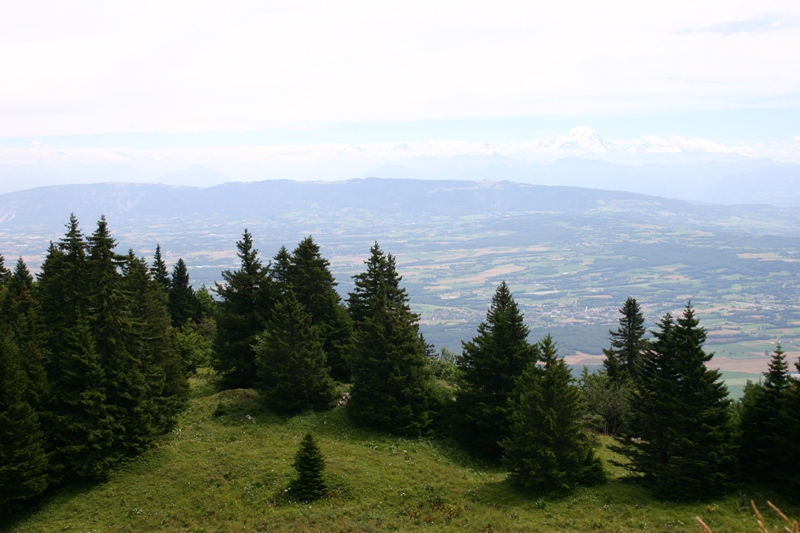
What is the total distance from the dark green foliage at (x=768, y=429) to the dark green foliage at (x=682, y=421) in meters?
1.63

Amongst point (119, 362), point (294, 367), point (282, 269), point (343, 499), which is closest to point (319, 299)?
point (282, 269)

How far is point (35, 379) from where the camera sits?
34438 mm

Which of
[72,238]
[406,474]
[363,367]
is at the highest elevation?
[72,238]

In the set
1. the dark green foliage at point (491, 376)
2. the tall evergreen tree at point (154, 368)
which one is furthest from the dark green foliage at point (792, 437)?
the tall evergreen tree at point (154, 368)

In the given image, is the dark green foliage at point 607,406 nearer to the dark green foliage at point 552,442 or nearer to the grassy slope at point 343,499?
the grassy slope at point 343,499

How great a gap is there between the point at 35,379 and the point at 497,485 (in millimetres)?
28818

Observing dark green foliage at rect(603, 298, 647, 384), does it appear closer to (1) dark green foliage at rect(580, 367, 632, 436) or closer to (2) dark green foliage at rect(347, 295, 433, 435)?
(1) dark green foliage at rect(580, 367, 632, 436)

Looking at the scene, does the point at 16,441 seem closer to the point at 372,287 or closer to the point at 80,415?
the point at 80,415

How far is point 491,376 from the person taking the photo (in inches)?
1657

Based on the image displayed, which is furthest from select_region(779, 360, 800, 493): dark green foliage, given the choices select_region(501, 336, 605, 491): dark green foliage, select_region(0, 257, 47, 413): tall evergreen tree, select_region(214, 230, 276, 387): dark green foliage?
select_region(0, 257, 47, 413): tall evergreen tree

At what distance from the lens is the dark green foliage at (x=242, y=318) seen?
51.5 metres

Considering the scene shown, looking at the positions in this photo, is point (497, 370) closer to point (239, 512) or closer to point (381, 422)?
point (381, 422)

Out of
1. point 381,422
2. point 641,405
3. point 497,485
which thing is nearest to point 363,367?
point 381,422

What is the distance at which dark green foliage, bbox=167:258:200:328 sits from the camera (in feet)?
257
